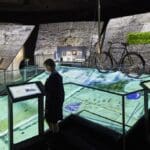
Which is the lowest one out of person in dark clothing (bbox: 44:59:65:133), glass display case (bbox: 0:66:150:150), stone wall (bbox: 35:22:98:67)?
glass display case (bbox: 0:66:150:150)

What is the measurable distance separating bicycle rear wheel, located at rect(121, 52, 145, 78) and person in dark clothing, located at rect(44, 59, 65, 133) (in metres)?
4.75

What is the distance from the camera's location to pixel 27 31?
1541 cm

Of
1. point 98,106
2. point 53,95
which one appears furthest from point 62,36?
point 53,95

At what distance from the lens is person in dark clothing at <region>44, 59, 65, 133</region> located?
4.49m

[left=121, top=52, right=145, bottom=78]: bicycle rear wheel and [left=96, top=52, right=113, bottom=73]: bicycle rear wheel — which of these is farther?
[left=96, top=52, right=113, bottom=73]: bicycle rear wheel

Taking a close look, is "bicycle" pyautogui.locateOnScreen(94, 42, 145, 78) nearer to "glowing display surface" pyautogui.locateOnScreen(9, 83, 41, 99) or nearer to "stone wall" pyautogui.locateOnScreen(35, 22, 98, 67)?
"stone wall" pyautogui.locateOnScreen(35, 22, 98, 67)

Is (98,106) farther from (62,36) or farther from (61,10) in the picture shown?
(61,10)

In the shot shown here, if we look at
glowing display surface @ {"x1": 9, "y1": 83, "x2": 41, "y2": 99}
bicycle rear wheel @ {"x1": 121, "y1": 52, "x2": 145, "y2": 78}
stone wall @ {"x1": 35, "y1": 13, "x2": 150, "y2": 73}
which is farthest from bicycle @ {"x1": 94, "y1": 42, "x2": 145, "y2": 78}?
glowing display surface @ {"x1": 9, "y1": 83, "x2": 41, "y2": 99}

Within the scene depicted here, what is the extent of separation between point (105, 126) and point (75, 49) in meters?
9.96

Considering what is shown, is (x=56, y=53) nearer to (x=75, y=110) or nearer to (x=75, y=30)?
(x=75, y=30)

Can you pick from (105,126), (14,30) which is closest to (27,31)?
(14,30)

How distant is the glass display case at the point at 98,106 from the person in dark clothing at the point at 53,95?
57 cm

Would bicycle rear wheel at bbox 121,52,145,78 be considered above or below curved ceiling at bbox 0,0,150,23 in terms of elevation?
below

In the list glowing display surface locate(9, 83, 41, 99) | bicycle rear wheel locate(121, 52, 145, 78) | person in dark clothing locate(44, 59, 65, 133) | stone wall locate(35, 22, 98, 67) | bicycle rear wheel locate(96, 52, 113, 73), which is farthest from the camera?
stone wall locate(35, 22, 98, 67)
